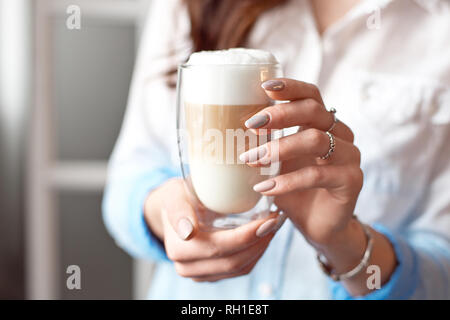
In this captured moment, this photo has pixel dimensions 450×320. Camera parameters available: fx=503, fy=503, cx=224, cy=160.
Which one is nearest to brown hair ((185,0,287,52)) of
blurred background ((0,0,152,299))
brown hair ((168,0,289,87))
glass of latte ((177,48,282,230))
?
brown hair ((168,0,289,87))

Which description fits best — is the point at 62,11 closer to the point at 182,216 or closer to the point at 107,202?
the point at 107,202

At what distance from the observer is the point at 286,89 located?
232 millimetres

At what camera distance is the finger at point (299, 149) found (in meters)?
0.24

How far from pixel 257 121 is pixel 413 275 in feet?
0.62

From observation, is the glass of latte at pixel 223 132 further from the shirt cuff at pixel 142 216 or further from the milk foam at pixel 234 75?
the shirt cuff at pixel 142 216

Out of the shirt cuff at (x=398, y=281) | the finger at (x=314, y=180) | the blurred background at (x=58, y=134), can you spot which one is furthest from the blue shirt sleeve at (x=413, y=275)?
the blurred background at (x=58, y=134)

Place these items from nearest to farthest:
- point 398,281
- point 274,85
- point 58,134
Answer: point 274,85
point 398,281
point 58,134

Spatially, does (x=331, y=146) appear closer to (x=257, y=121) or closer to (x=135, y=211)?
(x=257, y=121)

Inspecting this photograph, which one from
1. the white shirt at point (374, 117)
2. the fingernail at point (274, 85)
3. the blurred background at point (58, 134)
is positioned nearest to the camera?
the fingernail at point (274, 85)

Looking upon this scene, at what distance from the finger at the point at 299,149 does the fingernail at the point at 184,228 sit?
0.05 m

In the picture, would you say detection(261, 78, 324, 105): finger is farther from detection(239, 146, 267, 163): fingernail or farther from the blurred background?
the blurred background

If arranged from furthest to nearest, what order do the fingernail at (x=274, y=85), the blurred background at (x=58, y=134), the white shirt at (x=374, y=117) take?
the blurred background at (x=58, y=134) → the white shirt at (x=374, y=117) → the fingernail at (x=274, y=85)

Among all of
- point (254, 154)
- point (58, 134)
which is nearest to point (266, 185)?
→ point (254, 154)

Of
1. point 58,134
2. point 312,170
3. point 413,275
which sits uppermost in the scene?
point 312,170
